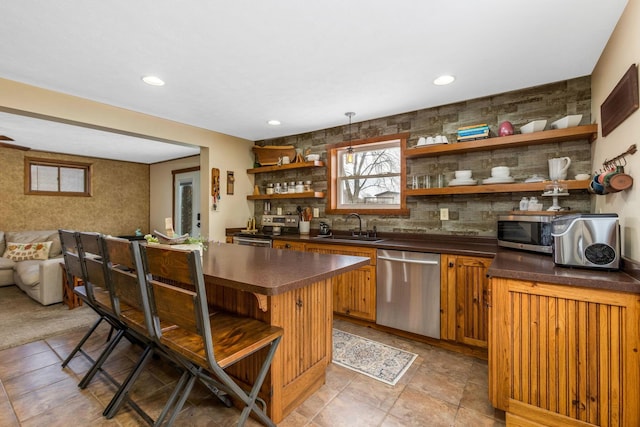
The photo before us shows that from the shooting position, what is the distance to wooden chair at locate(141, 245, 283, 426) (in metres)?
1.17

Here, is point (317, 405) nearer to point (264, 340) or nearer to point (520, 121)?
point (264, 340)

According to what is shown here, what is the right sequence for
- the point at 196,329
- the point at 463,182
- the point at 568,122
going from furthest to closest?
the point at 463,182 → the point at 568,122 → the point at 196,329

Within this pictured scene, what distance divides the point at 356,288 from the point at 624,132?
7.49 feet

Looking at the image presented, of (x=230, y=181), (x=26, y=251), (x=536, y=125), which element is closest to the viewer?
(x=536, y=125)

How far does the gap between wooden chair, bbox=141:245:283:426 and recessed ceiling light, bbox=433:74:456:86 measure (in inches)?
89.7

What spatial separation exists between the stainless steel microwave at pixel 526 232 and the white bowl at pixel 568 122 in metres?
0.78

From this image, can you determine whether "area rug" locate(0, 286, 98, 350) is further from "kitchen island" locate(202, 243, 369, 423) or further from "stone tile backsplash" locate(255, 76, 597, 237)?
"stone tile backsplash" locate(255, 76, 597, 237)

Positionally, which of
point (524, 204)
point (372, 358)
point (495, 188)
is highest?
point (495, 188)

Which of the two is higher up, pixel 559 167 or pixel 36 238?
pixel 559 167

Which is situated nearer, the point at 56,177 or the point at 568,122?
the point at 568,122

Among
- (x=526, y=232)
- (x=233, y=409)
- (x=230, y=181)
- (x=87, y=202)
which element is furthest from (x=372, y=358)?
(x=87, y=202)

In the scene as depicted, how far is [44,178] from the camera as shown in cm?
556

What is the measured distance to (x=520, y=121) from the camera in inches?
105

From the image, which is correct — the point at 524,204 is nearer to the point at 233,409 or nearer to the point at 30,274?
the point at 233,409
